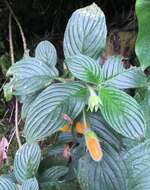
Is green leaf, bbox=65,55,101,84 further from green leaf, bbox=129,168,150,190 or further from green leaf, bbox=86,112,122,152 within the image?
green leaf, bbox=129,168,150,190

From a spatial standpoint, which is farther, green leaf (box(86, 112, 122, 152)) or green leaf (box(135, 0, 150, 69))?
green leaf (box(135, 0, 150, 69))

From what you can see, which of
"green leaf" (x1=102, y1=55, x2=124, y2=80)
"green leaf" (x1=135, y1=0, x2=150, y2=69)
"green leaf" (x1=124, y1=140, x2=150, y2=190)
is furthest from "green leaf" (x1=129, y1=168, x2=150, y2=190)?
"green leaf" (x1=135, y1=0, x2=150, y2=69)

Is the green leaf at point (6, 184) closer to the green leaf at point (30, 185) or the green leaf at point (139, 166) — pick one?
the green leaf at point (30, 185)

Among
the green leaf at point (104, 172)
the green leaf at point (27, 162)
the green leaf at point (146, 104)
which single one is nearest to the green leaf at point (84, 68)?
the green leaf at point (104, 172)

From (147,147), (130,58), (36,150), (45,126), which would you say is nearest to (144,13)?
(130,58)

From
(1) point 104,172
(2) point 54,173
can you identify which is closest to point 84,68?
(1) point 104,172

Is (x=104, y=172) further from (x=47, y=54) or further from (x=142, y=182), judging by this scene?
(x=47, y=54)

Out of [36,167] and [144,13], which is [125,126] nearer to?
[36,167]
